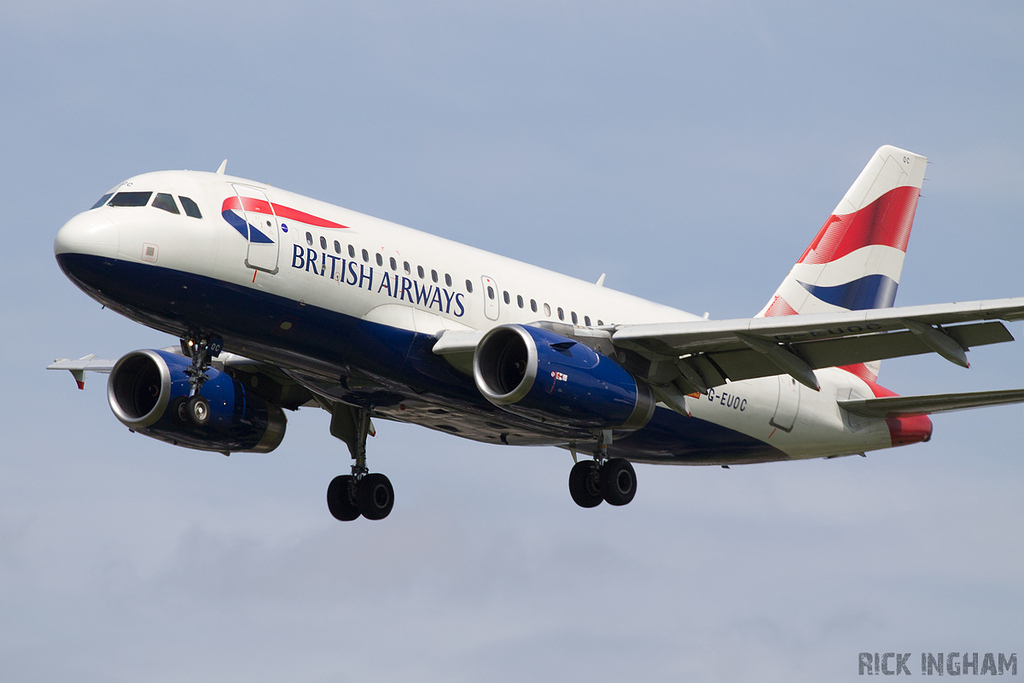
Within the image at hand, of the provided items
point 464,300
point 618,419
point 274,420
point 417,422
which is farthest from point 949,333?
point 274,420

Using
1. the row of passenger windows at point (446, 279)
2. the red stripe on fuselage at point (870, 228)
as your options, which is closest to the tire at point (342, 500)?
the row of passenger windows at point (446, 279)

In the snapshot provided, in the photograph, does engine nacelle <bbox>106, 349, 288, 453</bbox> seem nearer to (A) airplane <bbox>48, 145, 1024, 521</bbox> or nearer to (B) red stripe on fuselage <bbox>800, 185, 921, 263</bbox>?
(A) airplane <bbox>48, 145, 1024, 521</bbox>

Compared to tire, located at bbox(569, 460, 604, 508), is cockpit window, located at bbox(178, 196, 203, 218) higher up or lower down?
higher up

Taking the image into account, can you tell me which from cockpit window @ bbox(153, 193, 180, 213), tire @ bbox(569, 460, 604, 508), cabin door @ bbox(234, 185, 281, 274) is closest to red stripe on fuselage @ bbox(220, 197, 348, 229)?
cabin door @ bbox(234, 185, 281, 274)

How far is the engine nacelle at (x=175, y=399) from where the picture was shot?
107 feet

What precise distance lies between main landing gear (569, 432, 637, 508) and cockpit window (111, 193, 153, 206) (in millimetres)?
11717

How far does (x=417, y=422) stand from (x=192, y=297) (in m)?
8.20

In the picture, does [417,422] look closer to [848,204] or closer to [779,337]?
[779,337]

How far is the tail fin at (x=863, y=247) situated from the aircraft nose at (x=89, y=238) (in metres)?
19.0

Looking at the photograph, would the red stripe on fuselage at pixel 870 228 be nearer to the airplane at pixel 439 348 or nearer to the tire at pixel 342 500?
the airplane at pixel 439 348

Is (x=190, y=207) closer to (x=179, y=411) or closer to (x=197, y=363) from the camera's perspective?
(x=197, y=363)

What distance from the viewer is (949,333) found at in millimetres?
A: 26969

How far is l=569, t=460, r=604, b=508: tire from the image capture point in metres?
32.7

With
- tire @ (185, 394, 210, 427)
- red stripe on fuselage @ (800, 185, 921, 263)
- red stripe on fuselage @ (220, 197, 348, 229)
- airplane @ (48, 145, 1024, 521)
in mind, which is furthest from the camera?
red stripe on fuselage @ (800, 185, 921, 263)
